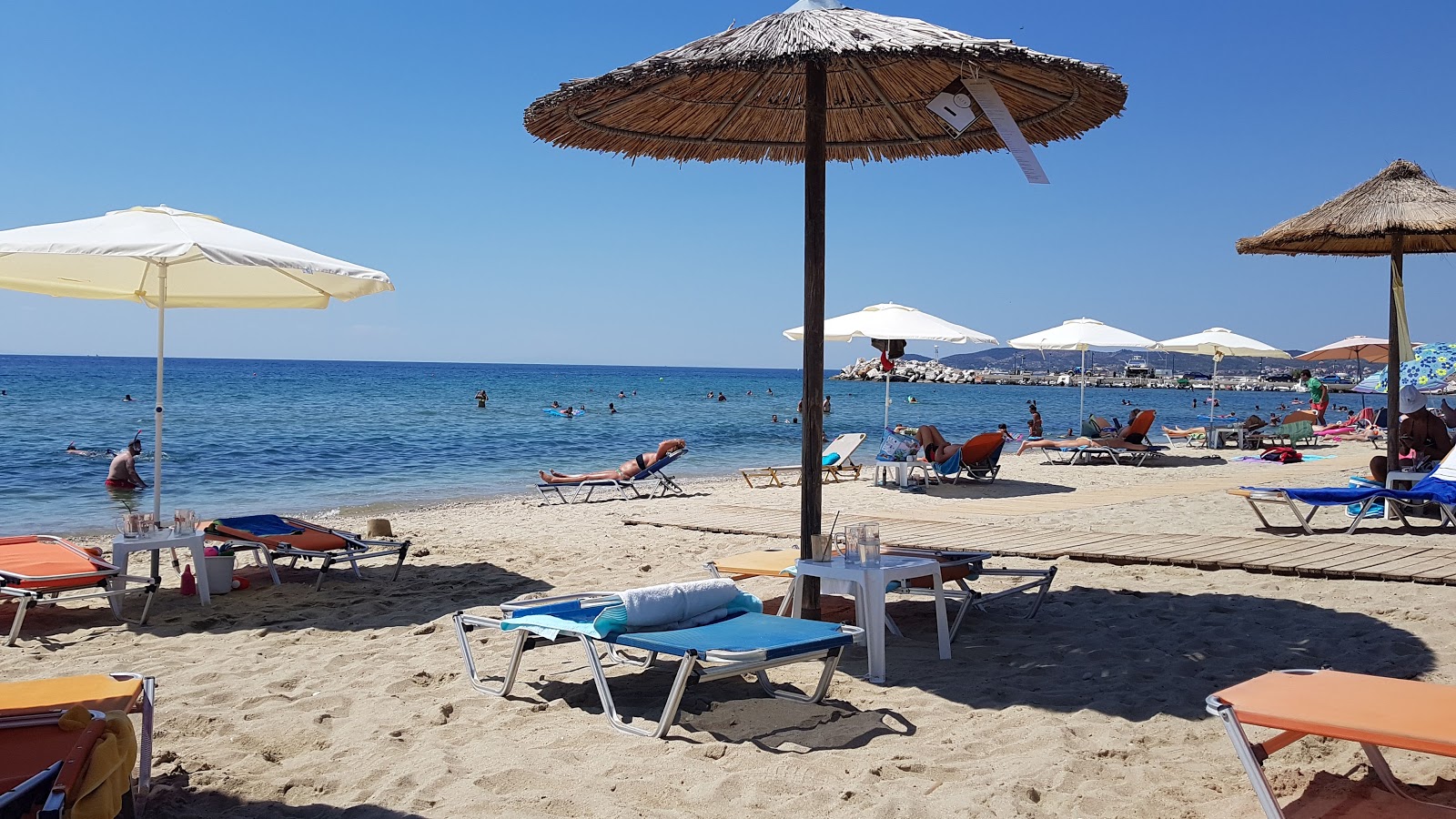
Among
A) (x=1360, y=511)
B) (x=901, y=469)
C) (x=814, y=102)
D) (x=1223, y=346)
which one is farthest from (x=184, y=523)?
(x=1223, y=346)

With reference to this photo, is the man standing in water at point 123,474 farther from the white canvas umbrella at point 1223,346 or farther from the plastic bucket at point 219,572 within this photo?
the white canvas umbrella at point 1223,346

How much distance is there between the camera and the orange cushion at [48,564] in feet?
17.0

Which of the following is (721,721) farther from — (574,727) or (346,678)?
(346,678)

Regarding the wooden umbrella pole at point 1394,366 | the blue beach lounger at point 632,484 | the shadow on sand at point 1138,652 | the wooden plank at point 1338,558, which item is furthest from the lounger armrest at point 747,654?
the blue beach lounger at point 632,484

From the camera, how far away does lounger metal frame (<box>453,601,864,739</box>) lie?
3486mm

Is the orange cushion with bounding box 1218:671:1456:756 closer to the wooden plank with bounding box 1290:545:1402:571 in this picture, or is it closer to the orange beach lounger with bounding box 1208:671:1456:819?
the orange beach lounger with bounding box 1208:671:1456:819

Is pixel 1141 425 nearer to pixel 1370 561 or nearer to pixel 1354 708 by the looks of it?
pixel 1370 561

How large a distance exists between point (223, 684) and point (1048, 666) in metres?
3.46

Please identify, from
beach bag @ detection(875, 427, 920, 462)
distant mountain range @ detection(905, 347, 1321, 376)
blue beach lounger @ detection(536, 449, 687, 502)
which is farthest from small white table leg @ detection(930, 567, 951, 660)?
distant mountain range @ detection(905, 347, 1321, 376)

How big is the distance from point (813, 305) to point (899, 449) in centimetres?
826

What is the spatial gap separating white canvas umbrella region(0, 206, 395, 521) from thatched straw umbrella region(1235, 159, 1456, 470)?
24.4 ft

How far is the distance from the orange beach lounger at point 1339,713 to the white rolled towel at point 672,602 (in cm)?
199

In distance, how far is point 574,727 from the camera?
3658 millimetres

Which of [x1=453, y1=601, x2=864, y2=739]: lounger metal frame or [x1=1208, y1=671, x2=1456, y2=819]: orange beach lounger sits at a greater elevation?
[x1=1208, y1=671, x2=1456, y2=819]: orange beach lounger
